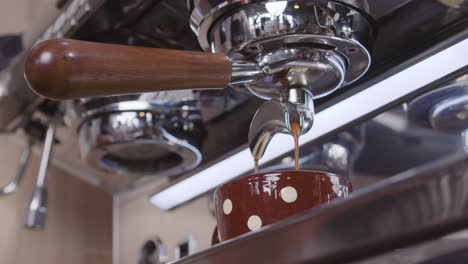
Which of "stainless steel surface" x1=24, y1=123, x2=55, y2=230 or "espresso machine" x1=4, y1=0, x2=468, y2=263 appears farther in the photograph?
"stainless steel surface" x1=24, y1=123, x2=55, y2=230

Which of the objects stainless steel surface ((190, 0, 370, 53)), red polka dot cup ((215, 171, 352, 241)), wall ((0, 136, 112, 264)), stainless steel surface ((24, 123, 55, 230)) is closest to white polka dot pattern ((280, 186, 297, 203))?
red polka dot cup ((215, 171, 352, 241))

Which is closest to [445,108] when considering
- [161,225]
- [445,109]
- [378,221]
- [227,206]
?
[445,109]

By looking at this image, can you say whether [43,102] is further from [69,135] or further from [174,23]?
[174,23]

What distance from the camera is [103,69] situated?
1.30ft

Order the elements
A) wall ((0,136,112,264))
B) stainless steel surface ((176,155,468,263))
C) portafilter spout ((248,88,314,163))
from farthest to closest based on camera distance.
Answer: wall ((0,136,112,264))
portafilter spout ((248,88,314,163))
stainless steel surface ((176,155,468,263))

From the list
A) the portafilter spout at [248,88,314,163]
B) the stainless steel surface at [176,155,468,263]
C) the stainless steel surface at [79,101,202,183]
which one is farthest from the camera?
the stainless steel surface at [79,101,202,183]

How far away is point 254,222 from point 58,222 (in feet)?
2.30

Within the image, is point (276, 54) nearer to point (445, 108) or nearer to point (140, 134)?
point (445, 108)

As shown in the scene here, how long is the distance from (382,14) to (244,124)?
0.70 feet

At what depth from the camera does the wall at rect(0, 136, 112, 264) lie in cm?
105

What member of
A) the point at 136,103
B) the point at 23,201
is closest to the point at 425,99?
the point at 136,103

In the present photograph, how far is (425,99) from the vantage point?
58 cm

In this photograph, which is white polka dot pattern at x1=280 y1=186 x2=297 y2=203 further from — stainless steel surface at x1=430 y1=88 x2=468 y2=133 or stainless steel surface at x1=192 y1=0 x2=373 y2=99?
stainless steel surface at x1=430 y1=88 x2=468 y2=133

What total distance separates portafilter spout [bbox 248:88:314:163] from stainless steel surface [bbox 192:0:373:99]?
0.04 feet
